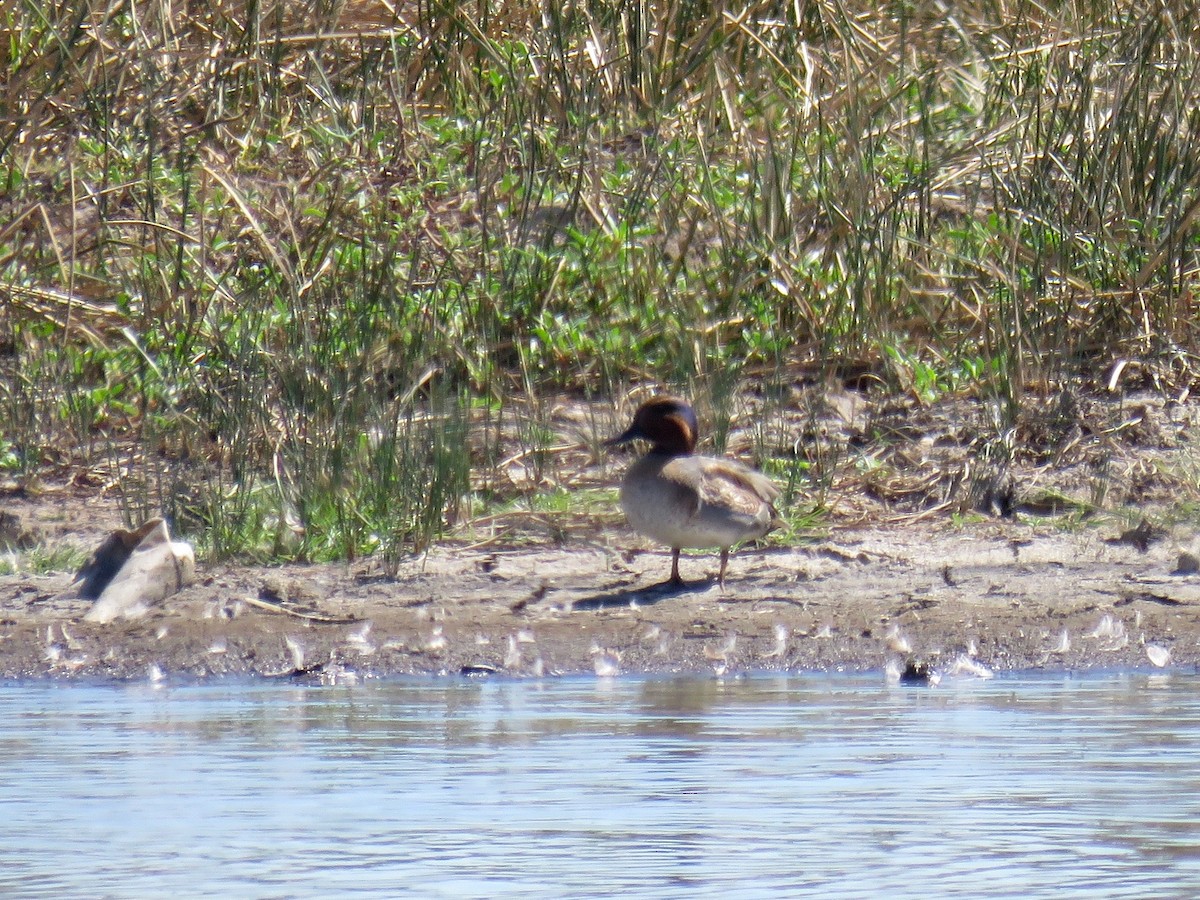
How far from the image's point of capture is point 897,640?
6742mm

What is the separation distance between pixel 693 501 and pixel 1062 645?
4.15 ft

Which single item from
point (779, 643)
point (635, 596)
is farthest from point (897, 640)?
point (635, 596)

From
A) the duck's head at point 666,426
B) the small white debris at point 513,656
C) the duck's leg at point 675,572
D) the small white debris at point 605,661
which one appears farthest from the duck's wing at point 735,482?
the small white debris at point 513,656

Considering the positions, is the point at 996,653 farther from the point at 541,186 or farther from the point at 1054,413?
the point at 541,186

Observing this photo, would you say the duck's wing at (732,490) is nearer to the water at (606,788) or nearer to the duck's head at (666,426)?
the duck's head at (666,426)

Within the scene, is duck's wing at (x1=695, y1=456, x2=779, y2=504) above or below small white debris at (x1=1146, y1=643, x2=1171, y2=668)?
above

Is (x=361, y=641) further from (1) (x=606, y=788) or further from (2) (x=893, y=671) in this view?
(1) (x=606, y=788)

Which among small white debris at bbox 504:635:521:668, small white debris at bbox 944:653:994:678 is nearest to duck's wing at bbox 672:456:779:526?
small white debris at bbox 504:635:521:668

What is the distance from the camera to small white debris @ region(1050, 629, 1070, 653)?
6688 millimetres

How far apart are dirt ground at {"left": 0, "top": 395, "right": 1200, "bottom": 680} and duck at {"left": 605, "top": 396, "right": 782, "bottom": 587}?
0.19 metres

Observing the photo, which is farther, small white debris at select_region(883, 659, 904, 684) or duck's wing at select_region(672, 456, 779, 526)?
duck's wing at select_region(672, 456, 779, 526)

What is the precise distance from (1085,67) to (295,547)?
4.30 m

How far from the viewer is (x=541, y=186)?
1027 centimetres

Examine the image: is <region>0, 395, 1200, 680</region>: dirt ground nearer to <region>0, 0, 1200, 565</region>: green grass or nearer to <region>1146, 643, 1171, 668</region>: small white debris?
<region>1146, 643, 1171, 668</region>: small white debris
